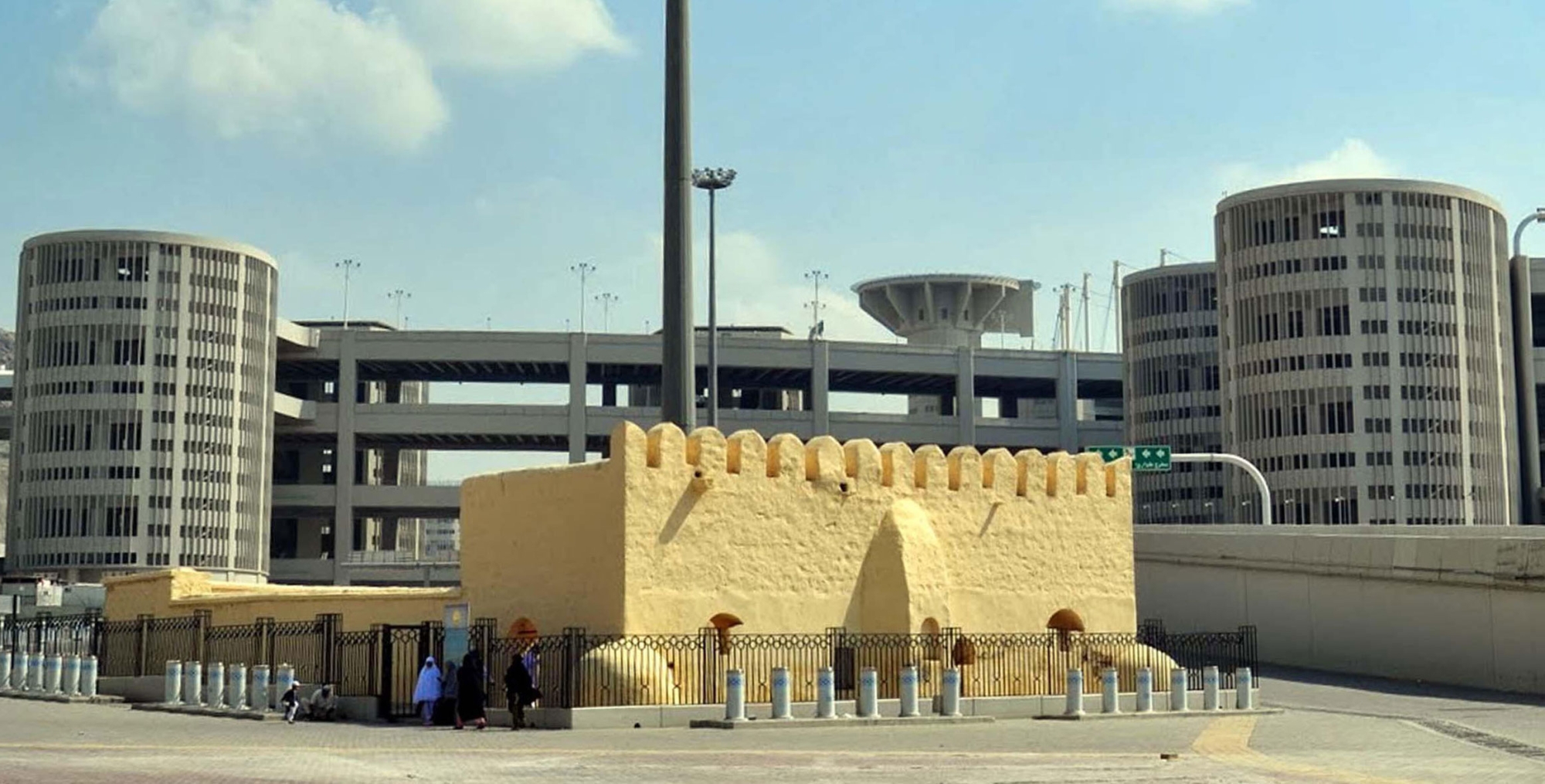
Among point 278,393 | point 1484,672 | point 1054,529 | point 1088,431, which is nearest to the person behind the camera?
point 1054,529

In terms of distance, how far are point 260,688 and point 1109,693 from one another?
13.9 meters

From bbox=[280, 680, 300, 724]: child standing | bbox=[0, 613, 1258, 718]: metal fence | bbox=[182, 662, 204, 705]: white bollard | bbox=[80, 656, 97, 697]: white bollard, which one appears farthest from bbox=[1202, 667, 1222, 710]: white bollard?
bbox=[80, 656, 97, 697]: white bollard

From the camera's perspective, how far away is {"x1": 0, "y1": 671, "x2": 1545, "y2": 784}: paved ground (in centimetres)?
1947

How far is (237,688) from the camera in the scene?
32.2 m

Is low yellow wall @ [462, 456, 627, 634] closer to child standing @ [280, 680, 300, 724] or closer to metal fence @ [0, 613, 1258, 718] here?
metal fence @ [0, 613, 1258, 718]

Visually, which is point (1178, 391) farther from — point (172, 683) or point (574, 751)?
Answer: point (574, 751)

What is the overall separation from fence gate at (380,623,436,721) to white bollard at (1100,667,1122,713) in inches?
430

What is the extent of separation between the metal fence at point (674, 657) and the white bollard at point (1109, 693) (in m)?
1.40

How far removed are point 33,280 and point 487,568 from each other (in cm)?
8336

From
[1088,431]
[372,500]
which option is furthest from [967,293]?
[372,500]

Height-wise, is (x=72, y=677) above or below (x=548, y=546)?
below

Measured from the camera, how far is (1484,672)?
132 ft

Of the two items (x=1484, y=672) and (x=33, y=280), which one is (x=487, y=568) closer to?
(x=1484, y=672)

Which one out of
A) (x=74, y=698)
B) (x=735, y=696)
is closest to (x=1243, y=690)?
(x=735, y=696)
